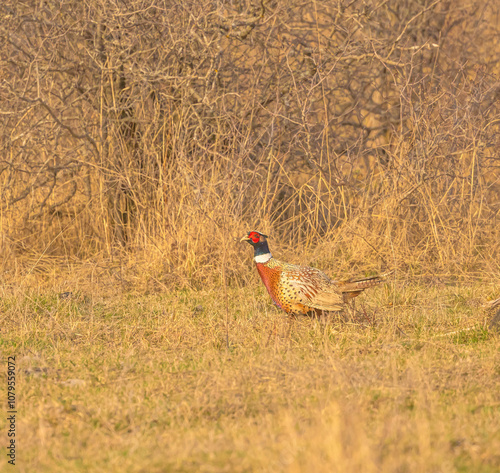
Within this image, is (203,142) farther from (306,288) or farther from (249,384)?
(249,384)

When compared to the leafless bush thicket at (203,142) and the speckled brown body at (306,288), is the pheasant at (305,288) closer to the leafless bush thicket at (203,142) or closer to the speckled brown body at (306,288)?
the speckled brown body at (306,288)

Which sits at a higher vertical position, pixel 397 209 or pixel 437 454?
pixel 397 209

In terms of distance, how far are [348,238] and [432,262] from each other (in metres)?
0.85

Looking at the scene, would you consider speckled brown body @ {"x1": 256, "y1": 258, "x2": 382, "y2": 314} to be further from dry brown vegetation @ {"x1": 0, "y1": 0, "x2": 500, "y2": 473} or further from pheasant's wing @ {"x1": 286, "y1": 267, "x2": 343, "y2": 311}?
dry brown vegetation @ {"x1": 0, "y1": 0, "x2": 500, "y2": 473}

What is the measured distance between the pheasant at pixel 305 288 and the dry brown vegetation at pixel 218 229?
17cm

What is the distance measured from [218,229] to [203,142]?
4.85 feet

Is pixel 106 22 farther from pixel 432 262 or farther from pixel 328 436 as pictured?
pixel 328 436

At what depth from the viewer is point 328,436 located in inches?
105

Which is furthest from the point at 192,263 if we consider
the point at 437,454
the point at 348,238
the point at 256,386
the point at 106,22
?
the point at 437,454

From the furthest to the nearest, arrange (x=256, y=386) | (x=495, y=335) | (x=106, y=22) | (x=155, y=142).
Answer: (x=155, y=142) < (x=106, y=22) < (x=495, y=335) < (x=256, y=386)

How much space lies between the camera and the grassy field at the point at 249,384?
2.89 m

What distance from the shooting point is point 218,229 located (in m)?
6.87

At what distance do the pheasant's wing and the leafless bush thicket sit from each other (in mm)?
1755

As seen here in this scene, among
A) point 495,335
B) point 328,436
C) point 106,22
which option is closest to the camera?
point 328,436
